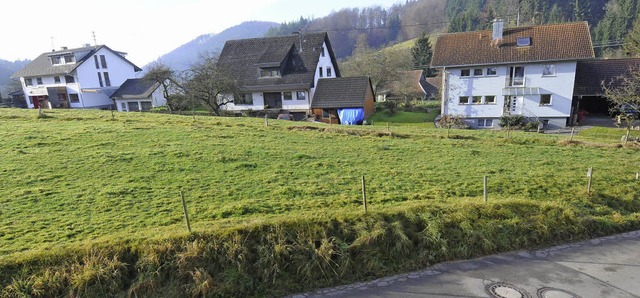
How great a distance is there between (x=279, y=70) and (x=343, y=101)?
817 centimetres

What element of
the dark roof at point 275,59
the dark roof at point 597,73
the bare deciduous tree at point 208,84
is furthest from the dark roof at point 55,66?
the dark roof at point 597,73

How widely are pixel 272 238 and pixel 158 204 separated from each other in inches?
134

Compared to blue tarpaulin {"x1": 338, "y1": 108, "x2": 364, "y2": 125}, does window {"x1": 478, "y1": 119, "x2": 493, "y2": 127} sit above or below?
below

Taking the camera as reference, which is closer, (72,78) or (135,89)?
(72,78)

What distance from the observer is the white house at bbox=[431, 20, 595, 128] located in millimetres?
30641

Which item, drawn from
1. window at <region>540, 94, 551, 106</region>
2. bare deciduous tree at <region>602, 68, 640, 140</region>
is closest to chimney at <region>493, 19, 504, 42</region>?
window at <region>540, 94, 551, 106</region>

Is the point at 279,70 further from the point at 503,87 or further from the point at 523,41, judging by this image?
the point at 523,41

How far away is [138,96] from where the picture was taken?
44.9 metres

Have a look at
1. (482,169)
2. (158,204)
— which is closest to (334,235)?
(158,204)

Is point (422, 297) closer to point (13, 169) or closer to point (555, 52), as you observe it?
point (13, 169)

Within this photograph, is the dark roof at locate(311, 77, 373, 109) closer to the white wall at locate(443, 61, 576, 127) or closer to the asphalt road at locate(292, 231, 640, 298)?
the white wall at locate(443, 61, 576, 127)

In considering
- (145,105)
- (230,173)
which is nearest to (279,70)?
(145,105)

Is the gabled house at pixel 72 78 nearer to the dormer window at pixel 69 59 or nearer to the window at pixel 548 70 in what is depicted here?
the dormer window at pixel 69 59

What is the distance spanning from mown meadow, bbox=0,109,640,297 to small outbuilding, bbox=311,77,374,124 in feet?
60.3
